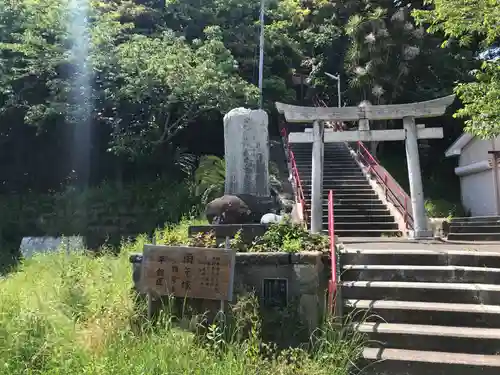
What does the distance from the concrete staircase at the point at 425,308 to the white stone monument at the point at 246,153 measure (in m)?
3.57

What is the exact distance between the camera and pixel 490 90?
26.7ft

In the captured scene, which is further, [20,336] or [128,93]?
[128,93]

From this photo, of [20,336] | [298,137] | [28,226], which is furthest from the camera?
[28,226]

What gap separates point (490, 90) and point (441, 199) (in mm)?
11688

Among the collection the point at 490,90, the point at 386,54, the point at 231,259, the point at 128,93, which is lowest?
the point at 231,259

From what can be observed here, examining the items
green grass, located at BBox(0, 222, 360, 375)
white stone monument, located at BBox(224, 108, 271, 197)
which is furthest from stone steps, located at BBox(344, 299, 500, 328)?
white stone monument, located at BBox(224, 108, 271, 197)

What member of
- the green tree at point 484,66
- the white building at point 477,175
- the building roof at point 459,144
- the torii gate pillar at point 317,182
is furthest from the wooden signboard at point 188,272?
the building roof at point 459,144

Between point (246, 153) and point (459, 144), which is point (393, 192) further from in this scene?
point (459, 144)

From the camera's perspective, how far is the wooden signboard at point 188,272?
16.2 feet

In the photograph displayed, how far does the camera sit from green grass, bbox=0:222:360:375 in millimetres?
4066

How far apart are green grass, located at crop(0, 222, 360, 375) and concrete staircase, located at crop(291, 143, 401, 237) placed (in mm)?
6919

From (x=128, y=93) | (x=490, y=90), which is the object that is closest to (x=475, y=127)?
(x=490, y=90)

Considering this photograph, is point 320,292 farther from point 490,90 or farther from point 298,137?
point 298,137

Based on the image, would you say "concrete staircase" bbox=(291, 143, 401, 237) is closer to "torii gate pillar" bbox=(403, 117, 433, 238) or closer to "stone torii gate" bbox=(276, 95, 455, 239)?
"torii gate pillar" bbox=(403, 117, 433, 238)
